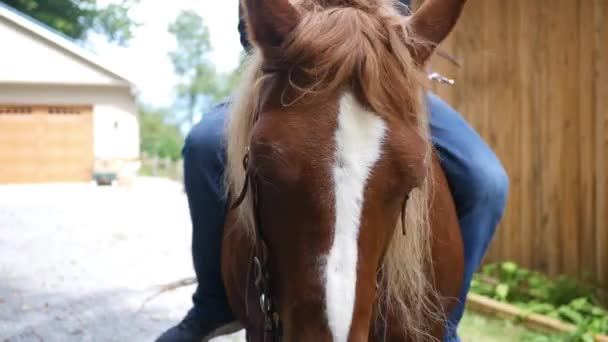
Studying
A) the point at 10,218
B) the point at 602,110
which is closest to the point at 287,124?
Answer: the point at 602,110

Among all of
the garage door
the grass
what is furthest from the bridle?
the garage door

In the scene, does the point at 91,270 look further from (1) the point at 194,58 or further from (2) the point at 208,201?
(1) the point at 194,58

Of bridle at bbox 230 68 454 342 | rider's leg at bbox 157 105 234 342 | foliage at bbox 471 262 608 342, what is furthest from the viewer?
foliage at bbox 471 262 608 342

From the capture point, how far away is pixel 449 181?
2389 mm

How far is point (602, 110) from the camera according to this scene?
4.71 meters

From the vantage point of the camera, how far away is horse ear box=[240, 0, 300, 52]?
1.60 meters

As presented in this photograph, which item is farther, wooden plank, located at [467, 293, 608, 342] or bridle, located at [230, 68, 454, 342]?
wooden plank, located at [467, 293, 608, 342]

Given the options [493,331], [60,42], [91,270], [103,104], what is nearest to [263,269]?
[493,331]

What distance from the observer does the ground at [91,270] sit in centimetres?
556

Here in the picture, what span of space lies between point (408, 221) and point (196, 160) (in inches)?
40.8

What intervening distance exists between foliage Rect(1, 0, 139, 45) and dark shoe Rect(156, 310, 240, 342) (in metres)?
28.6

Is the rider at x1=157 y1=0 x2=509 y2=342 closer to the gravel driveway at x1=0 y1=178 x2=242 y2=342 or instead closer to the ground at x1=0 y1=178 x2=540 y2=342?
the ground at x1=0 y1=178 x2=540 y2=342

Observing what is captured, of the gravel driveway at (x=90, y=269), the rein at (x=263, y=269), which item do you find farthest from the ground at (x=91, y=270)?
the rein at (x=263, y=269)

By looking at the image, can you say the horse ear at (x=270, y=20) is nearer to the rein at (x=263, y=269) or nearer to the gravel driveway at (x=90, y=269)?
the rein at (x=263, y=269)
